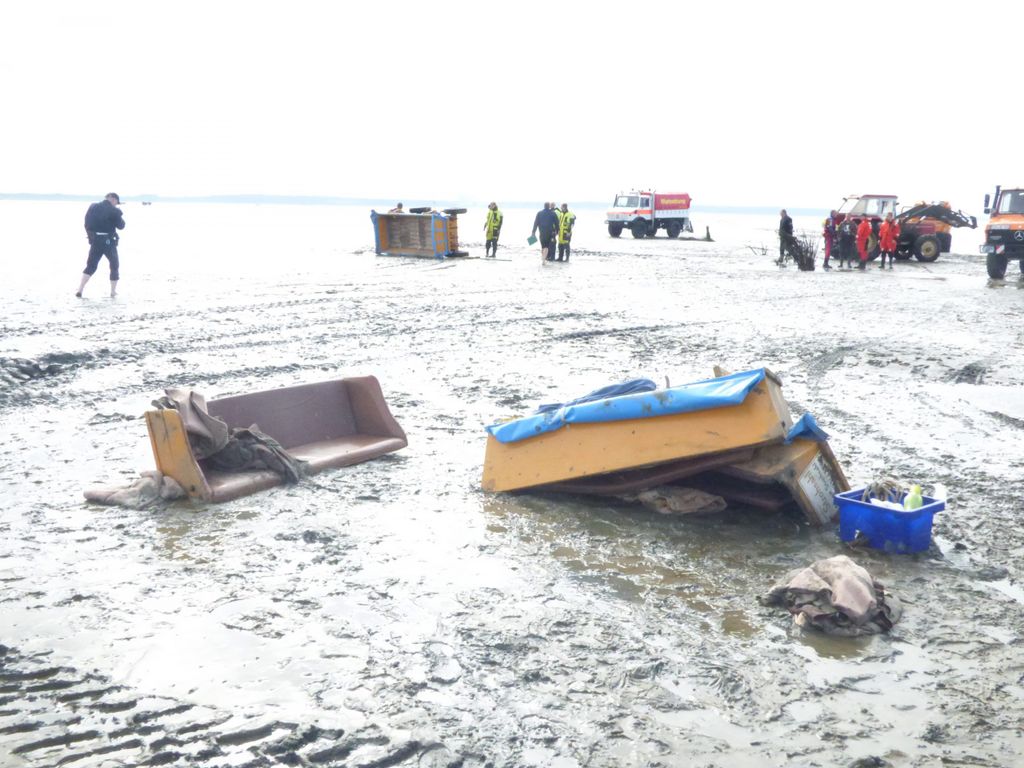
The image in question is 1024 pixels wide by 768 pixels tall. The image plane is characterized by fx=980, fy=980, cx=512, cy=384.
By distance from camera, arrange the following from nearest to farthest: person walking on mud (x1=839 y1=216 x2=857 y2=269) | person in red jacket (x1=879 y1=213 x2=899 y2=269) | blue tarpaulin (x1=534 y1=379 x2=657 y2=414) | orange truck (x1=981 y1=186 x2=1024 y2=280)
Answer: blue tarpaulin (x1=534 y1=379 x2=657 y2=414) → orange truck (x1=981 y1=186 x2=1024 y2=280) → person in red jacket (x1=879 y1=213 x2=899 y2=269) → person walking on mud (x1=839 y1=216 x2=857 y2=269)

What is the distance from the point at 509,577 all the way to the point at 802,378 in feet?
19.4

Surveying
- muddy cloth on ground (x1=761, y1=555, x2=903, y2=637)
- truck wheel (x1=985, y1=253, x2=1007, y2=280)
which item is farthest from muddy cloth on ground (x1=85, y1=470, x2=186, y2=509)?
truck wheel (x1=985, y1=253, x2=1007, y2=280)

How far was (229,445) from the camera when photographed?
6324 mm

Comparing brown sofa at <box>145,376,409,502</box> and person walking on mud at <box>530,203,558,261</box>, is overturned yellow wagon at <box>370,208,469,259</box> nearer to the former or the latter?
person walking on mud at <box>530,203,558,261</box>

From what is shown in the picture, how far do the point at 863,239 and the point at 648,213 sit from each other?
1772 cm

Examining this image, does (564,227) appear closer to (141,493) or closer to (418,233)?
(418,233)

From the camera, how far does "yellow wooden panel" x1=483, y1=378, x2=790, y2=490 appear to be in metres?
5.27

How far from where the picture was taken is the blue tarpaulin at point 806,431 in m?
5.39

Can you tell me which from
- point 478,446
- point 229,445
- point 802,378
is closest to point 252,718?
point 229,445

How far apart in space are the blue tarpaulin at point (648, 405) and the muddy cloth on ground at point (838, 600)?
3.68 feet

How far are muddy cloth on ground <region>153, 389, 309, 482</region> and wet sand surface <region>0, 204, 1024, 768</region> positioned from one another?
0.22 meters

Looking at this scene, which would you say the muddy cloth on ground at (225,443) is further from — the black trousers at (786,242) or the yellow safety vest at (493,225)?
the black trousers at (786,242)

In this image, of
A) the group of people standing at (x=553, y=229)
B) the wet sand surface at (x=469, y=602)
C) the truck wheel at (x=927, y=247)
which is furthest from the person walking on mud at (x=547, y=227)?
the wet sand surface at (x=469, y=602)

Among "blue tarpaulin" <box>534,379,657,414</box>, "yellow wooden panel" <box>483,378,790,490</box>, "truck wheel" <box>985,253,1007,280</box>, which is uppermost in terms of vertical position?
"blue tarpaulin" <box>534,379,657,414</box>
